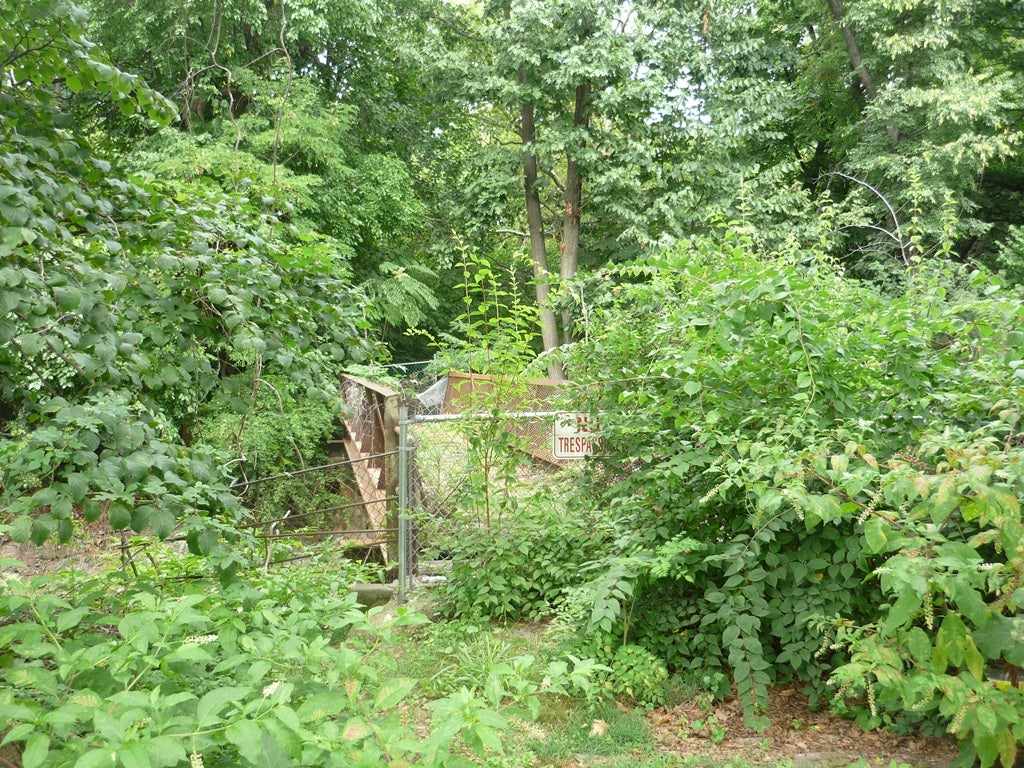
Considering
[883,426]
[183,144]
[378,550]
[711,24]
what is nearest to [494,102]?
[711,24]

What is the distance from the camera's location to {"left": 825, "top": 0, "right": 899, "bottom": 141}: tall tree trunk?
1455cm

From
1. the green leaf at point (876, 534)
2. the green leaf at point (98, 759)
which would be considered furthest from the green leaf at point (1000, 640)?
the green leaf at point (98, 759)

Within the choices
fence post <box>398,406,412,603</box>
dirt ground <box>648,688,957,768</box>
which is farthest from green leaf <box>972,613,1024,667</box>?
fence post <box>398,406,412,603</box>

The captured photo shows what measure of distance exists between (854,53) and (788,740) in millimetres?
15157

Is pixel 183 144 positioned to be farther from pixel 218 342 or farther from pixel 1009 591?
pixel 1009 591

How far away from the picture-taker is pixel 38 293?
212 centimetres

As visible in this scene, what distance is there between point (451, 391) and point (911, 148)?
1010 centimetres

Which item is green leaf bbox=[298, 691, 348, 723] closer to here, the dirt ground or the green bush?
the dirt ground

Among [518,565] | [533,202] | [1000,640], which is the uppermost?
[533,202]

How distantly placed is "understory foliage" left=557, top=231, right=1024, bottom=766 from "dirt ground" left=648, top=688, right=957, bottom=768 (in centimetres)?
10

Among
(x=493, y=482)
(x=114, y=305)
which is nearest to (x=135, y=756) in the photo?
(x=114, y=305)

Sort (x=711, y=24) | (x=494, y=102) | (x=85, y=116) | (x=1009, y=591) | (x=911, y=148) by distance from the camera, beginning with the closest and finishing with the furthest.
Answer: (x=1009, y=591)
(x=85, y=116)
(x=911, y=148)
(x=711, y=24)
(x=494, y=102)

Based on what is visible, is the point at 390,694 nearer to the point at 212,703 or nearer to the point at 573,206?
the point at 212,703

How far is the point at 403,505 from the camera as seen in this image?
5.69m
